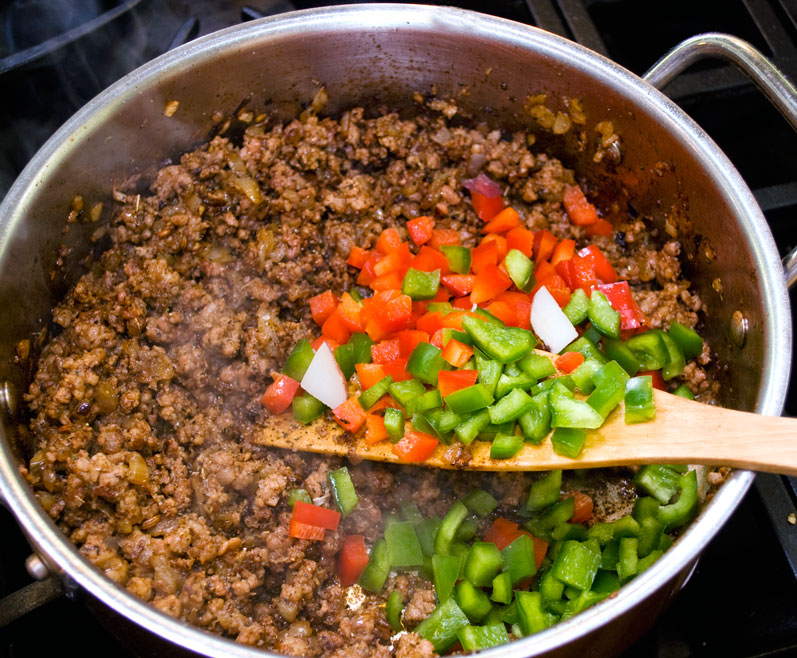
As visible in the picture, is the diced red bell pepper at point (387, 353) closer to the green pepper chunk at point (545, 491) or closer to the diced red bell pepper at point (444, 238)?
the diced red bell pepper at point (444, 238)

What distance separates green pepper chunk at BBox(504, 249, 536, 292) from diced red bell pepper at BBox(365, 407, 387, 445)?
78 centimetres

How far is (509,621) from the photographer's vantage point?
7.58 ft

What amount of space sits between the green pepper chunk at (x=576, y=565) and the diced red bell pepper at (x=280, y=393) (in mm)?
1099

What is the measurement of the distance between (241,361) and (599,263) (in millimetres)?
1459

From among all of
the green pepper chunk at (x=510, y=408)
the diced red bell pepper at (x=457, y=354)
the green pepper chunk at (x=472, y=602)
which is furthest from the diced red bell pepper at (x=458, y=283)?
the green pepper chunk at (x=472, y=602)

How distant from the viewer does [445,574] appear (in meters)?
2.37

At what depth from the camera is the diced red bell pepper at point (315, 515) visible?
2.46 meters

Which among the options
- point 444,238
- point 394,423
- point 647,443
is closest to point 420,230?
point 444,238

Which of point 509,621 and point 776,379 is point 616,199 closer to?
point 776,379

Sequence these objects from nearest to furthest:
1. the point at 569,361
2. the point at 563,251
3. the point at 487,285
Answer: the point at 569,361 → the point at 487,285 → the point at 563,251

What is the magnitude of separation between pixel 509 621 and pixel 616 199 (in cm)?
171

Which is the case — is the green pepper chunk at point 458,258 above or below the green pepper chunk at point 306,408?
above

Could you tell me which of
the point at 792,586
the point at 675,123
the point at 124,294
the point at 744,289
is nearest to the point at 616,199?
the point at 675,123

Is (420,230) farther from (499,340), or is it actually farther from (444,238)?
(499,340)
